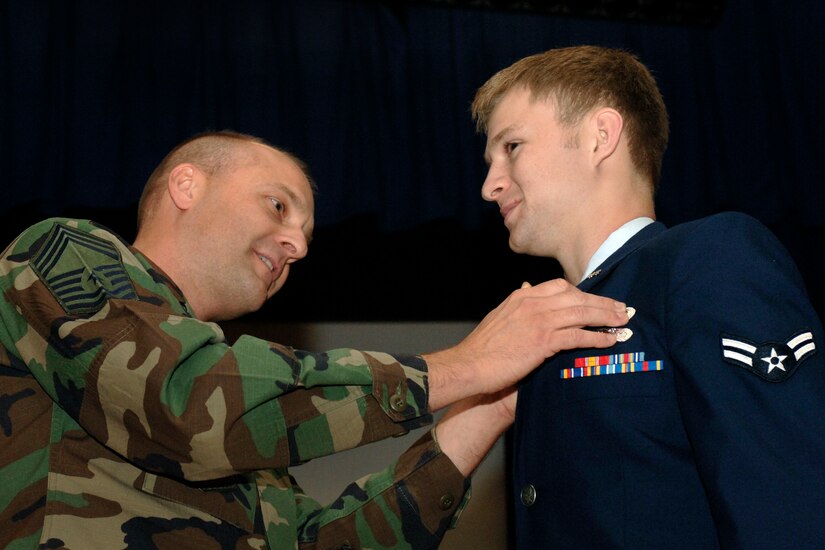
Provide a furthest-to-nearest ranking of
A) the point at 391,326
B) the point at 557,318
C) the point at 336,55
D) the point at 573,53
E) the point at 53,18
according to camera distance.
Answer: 1. the point at 391,326
2. the point at 336,55
3. the point at 53,18
4. the point at 573,53
5. the point at 557,318

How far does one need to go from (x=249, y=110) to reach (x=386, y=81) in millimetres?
527

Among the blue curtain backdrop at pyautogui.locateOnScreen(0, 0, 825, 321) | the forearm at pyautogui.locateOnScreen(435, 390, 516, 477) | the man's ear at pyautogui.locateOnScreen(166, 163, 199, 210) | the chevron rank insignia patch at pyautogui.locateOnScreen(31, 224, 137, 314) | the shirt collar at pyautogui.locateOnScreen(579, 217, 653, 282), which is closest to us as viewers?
the chevron rank insignia patch at pyautogui.locateOnScreen(31, 224, 137, 314)

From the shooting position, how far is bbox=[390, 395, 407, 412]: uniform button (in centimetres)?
147

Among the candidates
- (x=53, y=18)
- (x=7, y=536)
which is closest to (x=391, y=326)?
(x=53, y=18)

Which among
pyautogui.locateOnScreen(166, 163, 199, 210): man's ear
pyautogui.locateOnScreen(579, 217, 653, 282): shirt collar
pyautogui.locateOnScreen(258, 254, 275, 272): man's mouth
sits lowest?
pyautogui.locateOnScreen(258, 254, 275, 272): man's mouth

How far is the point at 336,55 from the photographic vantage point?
139 inches

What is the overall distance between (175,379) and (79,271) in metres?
0.26

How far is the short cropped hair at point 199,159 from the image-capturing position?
2125 millimetres

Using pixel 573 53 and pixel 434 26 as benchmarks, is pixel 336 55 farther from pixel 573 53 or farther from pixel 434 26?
pixel 573 53

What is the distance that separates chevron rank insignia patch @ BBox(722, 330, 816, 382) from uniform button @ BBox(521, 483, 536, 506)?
0.42 meters

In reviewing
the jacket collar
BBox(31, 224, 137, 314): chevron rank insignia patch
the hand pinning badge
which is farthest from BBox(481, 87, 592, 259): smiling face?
BBox(31, 224, 137, 314): chevron rank insignia patch

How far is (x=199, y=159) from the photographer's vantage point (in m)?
2.16

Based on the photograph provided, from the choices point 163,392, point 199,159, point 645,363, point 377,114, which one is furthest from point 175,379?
point 377,114

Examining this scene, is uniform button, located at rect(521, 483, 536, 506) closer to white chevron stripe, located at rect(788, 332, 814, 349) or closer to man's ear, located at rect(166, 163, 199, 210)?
white chevron stripe, located at rect(788, 332, 814, 349)
